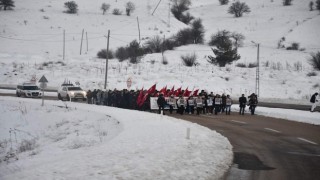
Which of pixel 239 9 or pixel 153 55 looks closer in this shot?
pixel 153 55

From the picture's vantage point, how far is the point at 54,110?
31750 mm

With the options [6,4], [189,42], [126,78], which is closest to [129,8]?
[189,42]

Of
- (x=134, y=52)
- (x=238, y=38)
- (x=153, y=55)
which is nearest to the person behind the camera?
(x=134, y=52)

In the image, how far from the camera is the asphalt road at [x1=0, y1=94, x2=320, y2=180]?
31.7 ft

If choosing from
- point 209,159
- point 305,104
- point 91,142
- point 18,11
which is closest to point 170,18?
point 18,11

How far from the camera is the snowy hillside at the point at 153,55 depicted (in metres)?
57.0

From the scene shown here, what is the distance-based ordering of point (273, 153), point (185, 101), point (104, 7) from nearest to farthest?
1. point (273, 153)
2. point (185, 101)
3. point (104, 7)

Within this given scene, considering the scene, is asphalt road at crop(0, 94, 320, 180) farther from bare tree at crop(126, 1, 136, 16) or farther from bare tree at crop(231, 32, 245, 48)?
bare tree at crop(126, 1, 136, 16)

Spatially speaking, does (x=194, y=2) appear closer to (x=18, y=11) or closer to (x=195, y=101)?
(x=18, y=11)

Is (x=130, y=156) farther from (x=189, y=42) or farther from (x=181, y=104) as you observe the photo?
(x=189, y=42)

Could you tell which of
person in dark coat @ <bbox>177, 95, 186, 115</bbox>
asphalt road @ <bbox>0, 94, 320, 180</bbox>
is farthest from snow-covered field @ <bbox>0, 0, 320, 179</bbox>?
person in dark coat @ <bbox>177, 95, 186, 115</bbox>

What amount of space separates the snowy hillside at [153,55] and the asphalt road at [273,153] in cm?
3149

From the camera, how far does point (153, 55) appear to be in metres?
73.4

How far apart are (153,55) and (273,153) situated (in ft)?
201
